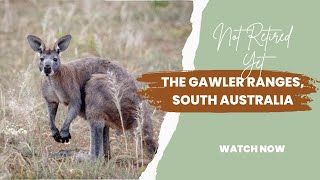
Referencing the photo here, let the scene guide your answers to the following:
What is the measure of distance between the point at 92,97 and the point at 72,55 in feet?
11.2

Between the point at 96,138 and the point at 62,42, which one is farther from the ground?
the point at 62,42

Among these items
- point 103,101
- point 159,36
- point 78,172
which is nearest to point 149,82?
point 103,101

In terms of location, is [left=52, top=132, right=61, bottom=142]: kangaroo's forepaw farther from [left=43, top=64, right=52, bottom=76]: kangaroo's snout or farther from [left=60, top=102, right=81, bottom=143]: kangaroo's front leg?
[left=43, top=64, right=52, bottom=76]: kangaroo's snout

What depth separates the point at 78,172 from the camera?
7.85 meters

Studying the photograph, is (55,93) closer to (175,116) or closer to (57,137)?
(57,137)

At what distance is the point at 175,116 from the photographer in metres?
7.89

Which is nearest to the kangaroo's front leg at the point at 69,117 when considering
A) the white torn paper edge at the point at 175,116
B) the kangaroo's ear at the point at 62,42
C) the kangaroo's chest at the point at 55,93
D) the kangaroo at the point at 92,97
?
the kangaroo at the point at 92,97

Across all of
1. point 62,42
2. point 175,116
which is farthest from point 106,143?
point 62,42

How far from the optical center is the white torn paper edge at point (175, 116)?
7840 mm

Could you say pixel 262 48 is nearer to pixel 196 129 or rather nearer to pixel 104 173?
pixel 196 129

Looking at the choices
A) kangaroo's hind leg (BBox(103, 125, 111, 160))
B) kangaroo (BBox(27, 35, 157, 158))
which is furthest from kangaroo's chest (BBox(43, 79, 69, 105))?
kangaroo's hind leg (BBox(103, 125, 111, 160))

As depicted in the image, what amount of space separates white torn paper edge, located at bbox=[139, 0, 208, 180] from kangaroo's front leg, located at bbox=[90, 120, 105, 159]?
558 millimetres

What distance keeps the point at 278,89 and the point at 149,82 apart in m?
1.11

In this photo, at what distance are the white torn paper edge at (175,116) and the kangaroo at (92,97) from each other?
Result: 0.41 metres
